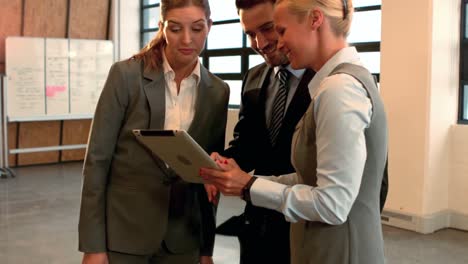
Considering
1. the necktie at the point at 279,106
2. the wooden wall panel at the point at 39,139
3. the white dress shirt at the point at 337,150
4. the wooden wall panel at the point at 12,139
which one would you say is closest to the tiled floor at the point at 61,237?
the wooden wall panel at the point at 12,139

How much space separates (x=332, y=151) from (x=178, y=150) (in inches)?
18.1

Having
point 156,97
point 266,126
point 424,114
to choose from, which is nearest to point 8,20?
point 424,114

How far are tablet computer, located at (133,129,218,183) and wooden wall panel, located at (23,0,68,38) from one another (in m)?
7.09

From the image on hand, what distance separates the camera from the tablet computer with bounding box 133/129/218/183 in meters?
1.38

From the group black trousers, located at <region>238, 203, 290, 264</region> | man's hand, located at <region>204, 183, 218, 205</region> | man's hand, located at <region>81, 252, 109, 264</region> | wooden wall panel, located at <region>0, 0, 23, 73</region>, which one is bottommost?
man's hand, located at <region>81, 252, 109, 264</region>

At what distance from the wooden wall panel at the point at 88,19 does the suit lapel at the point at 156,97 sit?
7128mm

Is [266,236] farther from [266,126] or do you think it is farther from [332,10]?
[332,10]

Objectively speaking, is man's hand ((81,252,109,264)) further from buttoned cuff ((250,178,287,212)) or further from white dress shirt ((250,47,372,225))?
white dress shirt ((250,47,372,225))

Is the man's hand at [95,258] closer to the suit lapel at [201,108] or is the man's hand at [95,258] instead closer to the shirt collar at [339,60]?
the suit lapel at [201,108]

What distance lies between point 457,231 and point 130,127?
12.5 ft

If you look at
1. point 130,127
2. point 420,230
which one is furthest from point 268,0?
point 420,230

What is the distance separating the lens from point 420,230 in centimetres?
455

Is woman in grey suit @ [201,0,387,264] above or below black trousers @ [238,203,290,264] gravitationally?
above

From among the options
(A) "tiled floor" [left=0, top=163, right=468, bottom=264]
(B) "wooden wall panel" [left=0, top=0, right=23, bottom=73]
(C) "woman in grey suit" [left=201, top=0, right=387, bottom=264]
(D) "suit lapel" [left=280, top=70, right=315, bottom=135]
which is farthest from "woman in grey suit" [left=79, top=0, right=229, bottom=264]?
(B) "wooden wall panel" [left=0, top=0, right=23, bottom=73]
